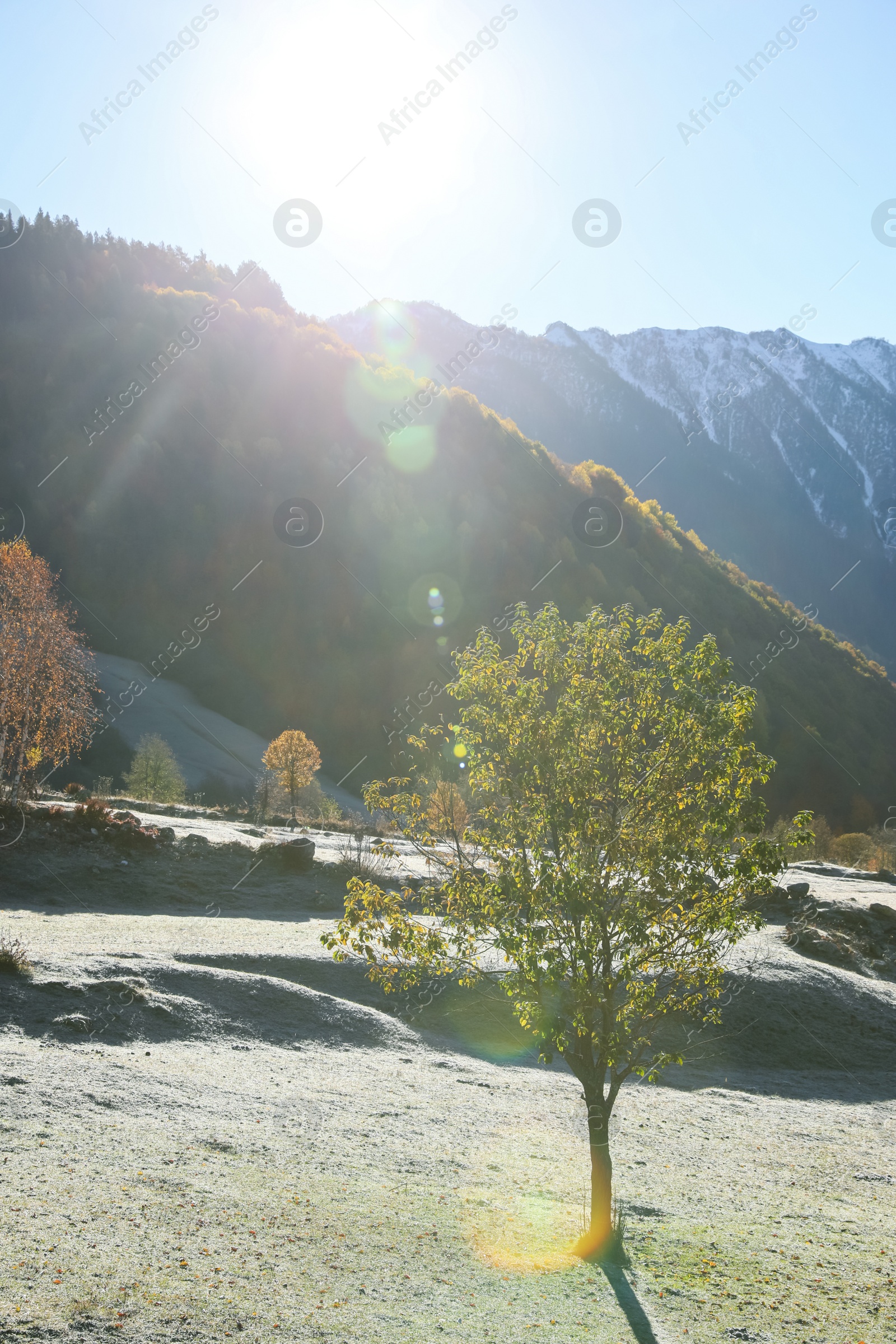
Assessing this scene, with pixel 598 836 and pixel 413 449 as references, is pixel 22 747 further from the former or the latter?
pixel 413 449

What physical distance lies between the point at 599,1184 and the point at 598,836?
3245 millimetres

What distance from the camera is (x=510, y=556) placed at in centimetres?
9000

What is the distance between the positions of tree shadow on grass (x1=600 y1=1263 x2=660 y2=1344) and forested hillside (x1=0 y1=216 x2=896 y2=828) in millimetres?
64870

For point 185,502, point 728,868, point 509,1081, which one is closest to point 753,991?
point 509,1081

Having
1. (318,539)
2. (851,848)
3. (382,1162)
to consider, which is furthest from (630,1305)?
(318,539)

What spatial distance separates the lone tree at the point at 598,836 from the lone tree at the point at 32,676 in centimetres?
1995

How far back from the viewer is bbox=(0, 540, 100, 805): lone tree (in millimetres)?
23906

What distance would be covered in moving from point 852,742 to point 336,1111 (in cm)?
9000

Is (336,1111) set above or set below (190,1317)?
below

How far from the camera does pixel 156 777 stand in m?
39.3

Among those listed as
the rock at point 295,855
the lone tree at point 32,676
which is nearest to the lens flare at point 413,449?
the lone tree at point 32,676

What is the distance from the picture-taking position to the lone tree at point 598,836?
625 cm

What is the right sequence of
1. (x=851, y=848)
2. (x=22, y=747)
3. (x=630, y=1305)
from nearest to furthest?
1. (x=630, y=1305)
2. (x=22, y=747)
3. (x=851, y=848)

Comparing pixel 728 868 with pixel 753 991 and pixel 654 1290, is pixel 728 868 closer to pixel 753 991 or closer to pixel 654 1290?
pixel 654 1290
